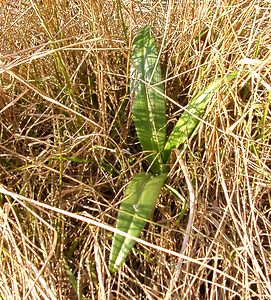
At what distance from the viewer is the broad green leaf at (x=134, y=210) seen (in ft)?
2.77

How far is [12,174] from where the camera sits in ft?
3.25

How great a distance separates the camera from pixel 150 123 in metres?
1.01

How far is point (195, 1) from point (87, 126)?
32 centimetres

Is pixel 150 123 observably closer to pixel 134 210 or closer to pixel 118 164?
pixel 118 164

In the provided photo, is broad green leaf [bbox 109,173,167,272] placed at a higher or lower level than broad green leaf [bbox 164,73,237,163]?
lower

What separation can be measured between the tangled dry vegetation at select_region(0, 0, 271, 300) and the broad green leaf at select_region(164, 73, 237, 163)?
2cm

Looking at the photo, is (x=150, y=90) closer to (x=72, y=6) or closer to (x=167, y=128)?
(x=167, y=128)

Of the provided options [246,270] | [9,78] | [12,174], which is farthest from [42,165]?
[246,270]

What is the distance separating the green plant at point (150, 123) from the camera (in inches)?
35.1

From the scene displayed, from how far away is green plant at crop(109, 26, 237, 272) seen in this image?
892 millimetres

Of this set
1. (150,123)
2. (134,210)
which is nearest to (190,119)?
(150,123)

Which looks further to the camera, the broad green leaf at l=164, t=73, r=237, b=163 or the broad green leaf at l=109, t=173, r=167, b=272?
the broad green leaf at l=164, t=73, r=237, b=163

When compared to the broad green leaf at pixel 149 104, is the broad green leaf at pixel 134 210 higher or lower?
lower

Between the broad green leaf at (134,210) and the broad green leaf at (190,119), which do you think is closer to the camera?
the broad green leaf at (134,210)
